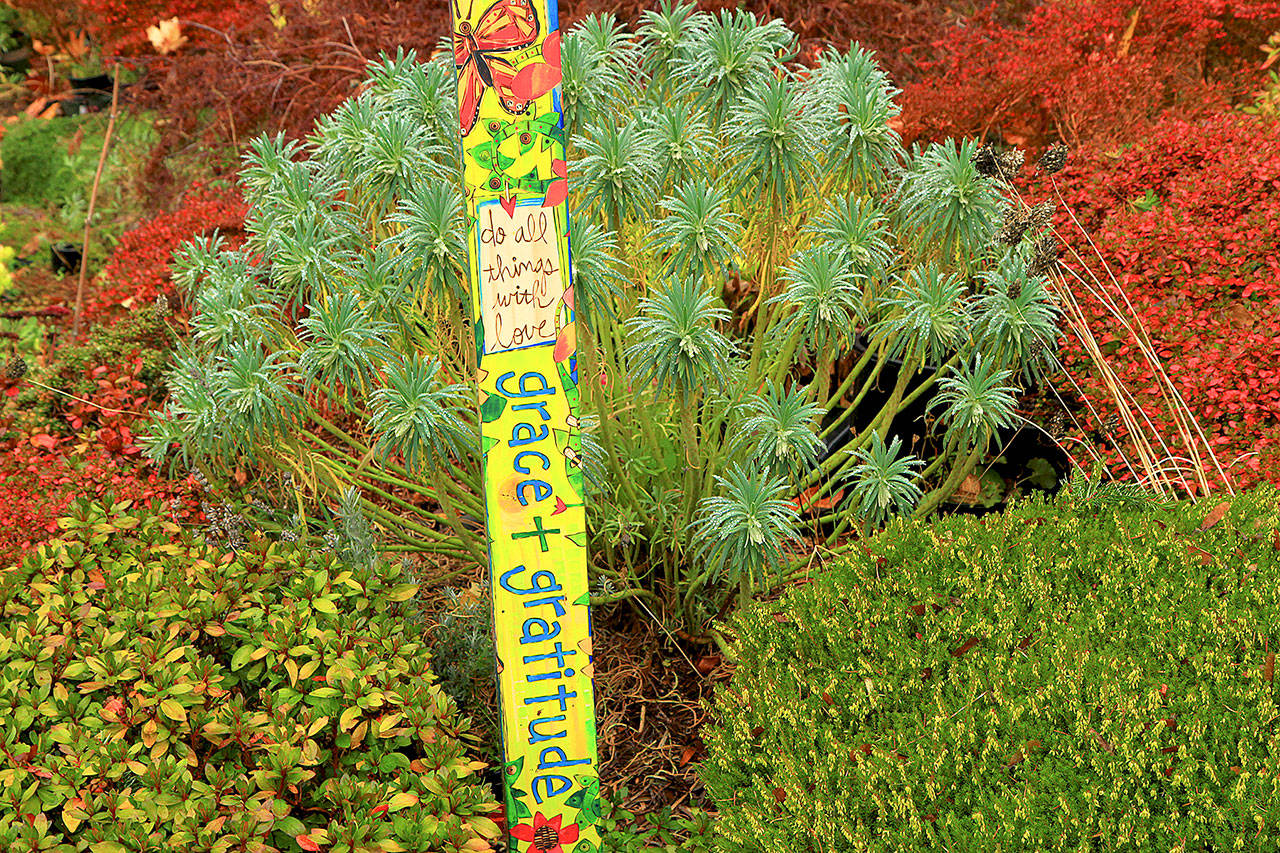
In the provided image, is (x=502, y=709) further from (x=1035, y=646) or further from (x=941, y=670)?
(x=1035, y=646)

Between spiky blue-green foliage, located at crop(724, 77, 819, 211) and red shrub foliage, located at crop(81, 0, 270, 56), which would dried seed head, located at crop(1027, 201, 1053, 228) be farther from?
red shrub foliage, located at crop(81, 0, 270, 56)

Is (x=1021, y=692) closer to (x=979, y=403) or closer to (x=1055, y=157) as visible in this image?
(x=979, y=403)

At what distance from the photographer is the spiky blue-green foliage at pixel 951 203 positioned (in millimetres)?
2689

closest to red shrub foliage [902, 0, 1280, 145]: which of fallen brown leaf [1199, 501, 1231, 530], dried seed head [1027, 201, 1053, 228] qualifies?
dried seed head [1027, 201, 1053, 228]

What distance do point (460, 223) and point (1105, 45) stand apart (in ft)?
12.6

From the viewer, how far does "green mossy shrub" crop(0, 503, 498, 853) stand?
183cm

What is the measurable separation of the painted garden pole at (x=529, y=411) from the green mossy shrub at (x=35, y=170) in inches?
262

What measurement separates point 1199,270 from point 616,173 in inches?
92.4

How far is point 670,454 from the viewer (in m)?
2.91

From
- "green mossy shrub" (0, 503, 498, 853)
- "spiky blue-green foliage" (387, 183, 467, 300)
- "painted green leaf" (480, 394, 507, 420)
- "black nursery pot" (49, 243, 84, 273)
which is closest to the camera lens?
"green mossy shrub" (0, 503, 498, 853)

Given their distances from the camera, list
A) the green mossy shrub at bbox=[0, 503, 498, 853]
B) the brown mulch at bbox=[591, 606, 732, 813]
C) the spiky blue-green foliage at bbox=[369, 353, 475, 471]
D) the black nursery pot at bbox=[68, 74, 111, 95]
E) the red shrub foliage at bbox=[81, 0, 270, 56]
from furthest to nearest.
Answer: the black nursery pot at bbox=[68, 74, 111, 95]
the red shrub foliage at bbox=[81, 0, 270, 56]
the brown mulch at bbox=[591, 606, 732, 813]
the spiky blue-green foliage at bbox=[369, 353, 475, 471]
the green mossy shrub at bbox=[0, 503, 498, 853]

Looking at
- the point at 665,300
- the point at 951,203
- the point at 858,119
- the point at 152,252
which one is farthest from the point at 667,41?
the point at 152,252

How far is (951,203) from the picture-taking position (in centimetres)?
271

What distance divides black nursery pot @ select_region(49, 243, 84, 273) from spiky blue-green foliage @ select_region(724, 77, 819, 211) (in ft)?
16.3
